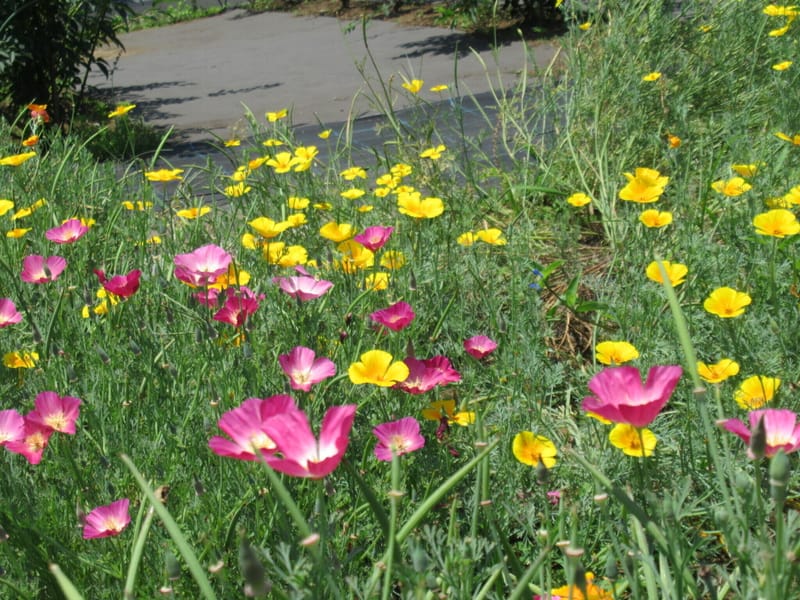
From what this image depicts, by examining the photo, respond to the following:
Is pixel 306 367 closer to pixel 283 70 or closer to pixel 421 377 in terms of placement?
pixel 421 377

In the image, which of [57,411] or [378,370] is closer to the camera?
[57,411]

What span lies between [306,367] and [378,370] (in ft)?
0.40

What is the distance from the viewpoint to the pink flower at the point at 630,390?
38.2 inches

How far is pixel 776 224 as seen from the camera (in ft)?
6.20

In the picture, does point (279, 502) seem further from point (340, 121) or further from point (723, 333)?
point (340, 121)

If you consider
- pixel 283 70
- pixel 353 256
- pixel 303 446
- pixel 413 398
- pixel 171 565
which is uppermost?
pixel 303 446

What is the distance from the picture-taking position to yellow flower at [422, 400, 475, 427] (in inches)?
63.7

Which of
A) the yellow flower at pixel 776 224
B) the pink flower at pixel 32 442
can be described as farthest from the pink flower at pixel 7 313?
the yellow flower at pixel 776 224

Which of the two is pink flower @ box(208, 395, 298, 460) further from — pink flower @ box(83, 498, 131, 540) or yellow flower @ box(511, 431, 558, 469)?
yellow flower @ box(511, 431, 558, 469)

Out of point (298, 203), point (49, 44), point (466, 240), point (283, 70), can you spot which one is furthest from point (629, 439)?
point (283, 70)

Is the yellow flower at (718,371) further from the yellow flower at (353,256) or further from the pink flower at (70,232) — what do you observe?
the pink flower at (70,232)

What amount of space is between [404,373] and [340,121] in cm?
666

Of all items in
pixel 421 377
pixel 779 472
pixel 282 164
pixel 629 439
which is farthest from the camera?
pixel 282 164

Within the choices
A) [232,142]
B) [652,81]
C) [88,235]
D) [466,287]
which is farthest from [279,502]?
[652,81]
